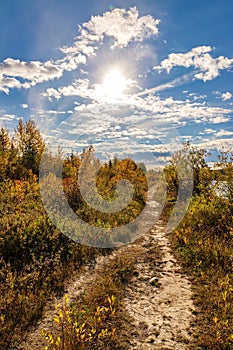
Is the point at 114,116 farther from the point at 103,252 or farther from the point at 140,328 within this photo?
the point at 140,328

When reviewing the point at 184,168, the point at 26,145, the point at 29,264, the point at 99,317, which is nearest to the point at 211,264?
the point at 99,317

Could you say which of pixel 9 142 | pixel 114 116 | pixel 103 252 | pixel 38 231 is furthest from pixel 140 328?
pixel 9 142

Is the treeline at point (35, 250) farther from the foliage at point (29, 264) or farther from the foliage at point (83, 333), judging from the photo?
the foliage at point (83, 333)

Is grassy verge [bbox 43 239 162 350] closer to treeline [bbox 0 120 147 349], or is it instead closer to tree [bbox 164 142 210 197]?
treeline [bbox 0 120 147 349]

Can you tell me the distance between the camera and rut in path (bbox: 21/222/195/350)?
4.58 metres

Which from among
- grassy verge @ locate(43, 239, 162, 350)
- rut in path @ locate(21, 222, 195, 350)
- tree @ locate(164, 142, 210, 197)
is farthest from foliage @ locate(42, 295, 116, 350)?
tree @ locate(164, 142, 210, 197)

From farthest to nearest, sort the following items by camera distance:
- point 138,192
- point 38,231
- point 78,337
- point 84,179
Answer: point 138,192, point 84,179, point 38,231, point 78,337

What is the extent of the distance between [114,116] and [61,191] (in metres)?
4.37

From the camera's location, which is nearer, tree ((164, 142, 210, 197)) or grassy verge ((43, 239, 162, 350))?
grassy verge ((43, 239, 162, 350))

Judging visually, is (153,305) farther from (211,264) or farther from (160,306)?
(211,264)

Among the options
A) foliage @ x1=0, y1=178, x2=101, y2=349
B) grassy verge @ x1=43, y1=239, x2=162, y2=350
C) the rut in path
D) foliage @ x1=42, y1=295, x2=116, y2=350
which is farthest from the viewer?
foliage @ x1=0, y1=178, x2=101, y2=349

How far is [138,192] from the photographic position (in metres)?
17.8

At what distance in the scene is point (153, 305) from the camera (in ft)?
18.9

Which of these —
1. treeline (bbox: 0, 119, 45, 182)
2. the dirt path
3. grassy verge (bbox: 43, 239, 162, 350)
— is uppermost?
treeline (bbox: 0, 119, 45, 182)
